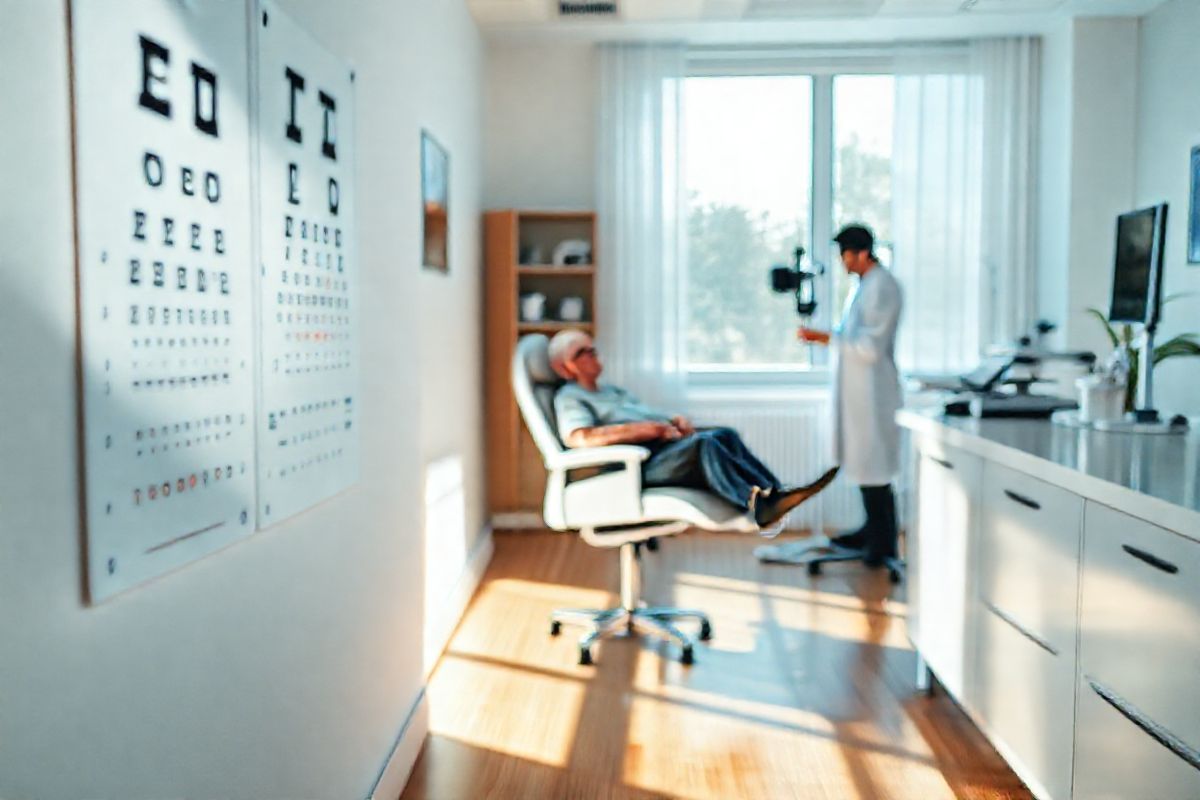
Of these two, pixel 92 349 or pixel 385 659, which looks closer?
pixel 92 349

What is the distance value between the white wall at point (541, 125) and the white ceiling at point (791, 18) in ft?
0.74

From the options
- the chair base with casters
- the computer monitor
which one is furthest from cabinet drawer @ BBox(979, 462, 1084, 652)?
the chair base with casters

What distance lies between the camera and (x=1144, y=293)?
2785mm

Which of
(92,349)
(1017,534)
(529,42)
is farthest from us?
(529,42)

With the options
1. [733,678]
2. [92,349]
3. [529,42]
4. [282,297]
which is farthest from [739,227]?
[92,349]

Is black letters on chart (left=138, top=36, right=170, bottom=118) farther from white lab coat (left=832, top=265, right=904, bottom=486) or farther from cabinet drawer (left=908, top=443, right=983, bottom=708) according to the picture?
white lab coat (left=832, top=265, right=904, bottom=486)

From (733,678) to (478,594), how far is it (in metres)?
1.45

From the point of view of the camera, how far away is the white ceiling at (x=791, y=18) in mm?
5050

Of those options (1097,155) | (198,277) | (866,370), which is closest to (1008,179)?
(1097,155)

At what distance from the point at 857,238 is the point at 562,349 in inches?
62.6

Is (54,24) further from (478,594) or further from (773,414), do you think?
(773,414)

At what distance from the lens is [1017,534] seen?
2.40 metres

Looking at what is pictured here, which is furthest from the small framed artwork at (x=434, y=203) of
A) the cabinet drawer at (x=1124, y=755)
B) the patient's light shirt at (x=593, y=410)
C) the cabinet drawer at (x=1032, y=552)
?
the cabinet drawer at (x=1124, y=755)

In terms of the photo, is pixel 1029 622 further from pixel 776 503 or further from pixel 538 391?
pixel 538 391
